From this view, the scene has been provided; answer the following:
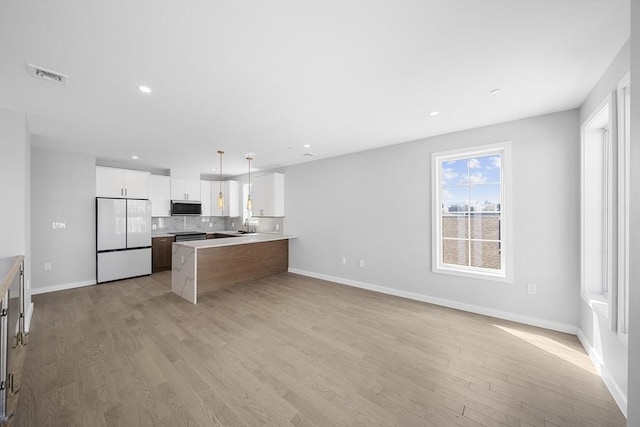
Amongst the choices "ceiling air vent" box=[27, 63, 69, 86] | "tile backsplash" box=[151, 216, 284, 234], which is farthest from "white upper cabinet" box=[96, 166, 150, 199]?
"ceiling air vent" box=[27, 63, 69, 86]

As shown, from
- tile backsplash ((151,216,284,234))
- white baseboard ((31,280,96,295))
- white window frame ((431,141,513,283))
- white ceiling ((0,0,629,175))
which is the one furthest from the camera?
tile backsplash ((151,216,284,234))

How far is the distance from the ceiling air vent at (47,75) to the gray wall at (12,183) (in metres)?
1.23

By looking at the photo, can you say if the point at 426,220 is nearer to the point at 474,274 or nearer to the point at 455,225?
the point at 455,225

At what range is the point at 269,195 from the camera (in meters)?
5.98

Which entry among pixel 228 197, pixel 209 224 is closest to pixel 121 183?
pixel 228 197

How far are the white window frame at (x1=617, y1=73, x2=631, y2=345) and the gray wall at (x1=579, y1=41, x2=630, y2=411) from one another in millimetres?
82

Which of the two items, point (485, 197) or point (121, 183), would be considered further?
point (121, 183)

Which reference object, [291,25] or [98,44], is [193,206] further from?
[291,25]

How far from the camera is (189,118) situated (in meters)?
2.98

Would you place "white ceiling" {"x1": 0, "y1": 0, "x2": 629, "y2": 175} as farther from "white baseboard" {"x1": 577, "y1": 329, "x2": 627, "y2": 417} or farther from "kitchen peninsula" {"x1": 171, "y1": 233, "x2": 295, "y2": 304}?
"white baseboard" {"x1": 577, "y1": 329, "x2": 627, "y2": 417}

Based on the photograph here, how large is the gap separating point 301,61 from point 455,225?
3.13 meters

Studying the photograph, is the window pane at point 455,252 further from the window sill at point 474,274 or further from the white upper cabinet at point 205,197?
the white upper cabinet at point 205,197

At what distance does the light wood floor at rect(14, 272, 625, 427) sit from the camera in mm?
1693

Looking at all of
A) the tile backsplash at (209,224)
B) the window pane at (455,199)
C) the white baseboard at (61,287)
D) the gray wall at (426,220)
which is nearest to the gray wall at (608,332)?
the gray wall at (426,220)
